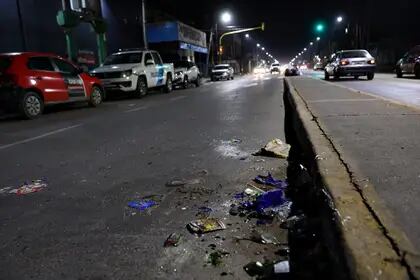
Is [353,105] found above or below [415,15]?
below

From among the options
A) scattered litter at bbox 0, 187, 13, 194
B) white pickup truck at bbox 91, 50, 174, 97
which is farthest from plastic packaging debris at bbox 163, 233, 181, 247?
white pickup truck at bbox 91, 50, 174, 97

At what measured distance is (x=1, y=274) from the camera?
2795 millimetres

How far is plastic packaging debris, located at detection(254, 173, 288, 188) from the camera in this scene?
4624 mm

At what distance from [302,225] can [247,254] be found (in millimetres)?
594

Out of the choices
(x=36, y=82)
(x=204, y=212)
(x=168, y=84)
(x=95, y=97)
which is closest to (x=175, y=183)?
(x=204, y=212)

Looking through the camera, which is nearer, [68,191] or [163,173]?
[68,191]

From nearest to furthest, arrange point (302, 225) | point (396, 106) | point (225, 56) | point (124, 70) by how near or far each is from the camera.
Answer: point (302, 225), point (396, 106), point (124, 70), point (225, 56)

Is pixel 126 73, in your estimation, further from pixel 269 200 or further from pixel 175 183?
pixel 269 200

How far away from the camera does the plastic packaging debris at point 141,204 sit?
4016 millimetres

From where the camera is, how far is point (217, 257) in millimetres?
2955

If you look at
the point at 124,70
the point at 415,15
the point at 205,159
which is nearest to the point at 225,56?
the point at 415,15

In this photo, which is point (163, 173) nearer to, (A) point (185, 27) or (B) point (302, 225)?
(B) point (302, 225)

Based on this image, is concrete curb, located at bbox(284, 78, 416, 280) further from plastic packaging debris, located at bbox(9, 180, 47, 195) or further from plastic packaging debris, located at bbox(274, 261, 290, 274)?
plastic packaging debris, located at bbox(9, 180, 47, 195)

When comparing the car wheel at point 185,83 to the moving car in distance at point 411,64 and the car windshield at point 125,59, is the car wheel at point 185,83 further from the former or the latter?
the moving car in distance at point 411,64
